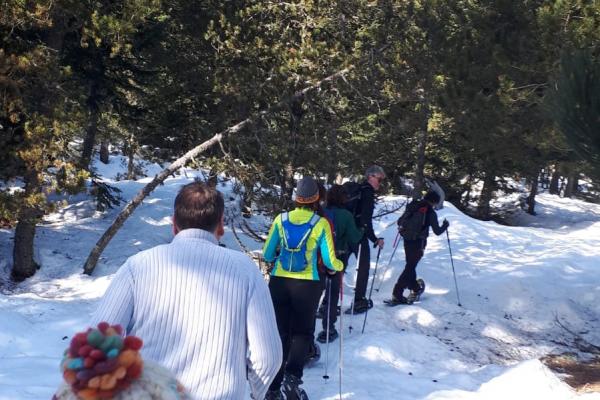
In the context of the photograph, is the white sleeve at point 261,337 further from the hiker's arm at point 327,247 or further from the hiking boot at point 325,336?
the hiking boot at point 325,336

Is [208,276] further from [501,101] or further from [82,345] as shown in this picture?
[501,101]

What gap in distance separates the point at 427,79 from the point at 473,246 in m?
6.20

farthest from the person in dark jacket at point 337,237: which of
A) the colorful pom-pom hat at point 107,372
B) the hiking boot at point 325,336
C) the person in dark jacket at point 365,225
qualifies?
the colorful pom-pom hat at point 107,372

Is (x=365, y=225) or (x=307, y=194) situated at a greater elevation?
(x=307, y=194)

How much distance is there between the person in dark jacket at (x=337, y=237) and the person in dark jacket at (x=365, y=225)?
758 mm

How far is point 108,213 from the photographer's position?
15.1 metres

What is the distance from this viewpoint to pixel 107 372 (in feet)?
5.20

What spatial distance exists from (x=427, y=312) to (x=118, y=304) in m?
7.92

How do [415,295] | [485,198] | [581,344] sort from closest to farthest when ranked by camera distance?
[581,344] < [415,295] < [485,198]

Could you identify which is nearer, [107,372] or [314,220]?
[107,372]

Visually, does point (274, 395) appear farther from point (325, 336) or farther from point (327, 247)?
point (325, 336)

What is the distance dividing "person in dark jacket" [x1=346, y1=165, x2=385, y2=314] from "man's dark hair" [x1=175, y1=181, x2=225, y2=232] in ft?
18.8

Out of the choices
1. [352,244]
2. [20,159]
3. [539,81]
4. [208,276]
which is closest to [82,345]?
[208,276]

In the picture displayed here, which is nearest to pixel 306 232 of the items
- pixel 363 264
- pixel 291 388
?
pixel 291 388
